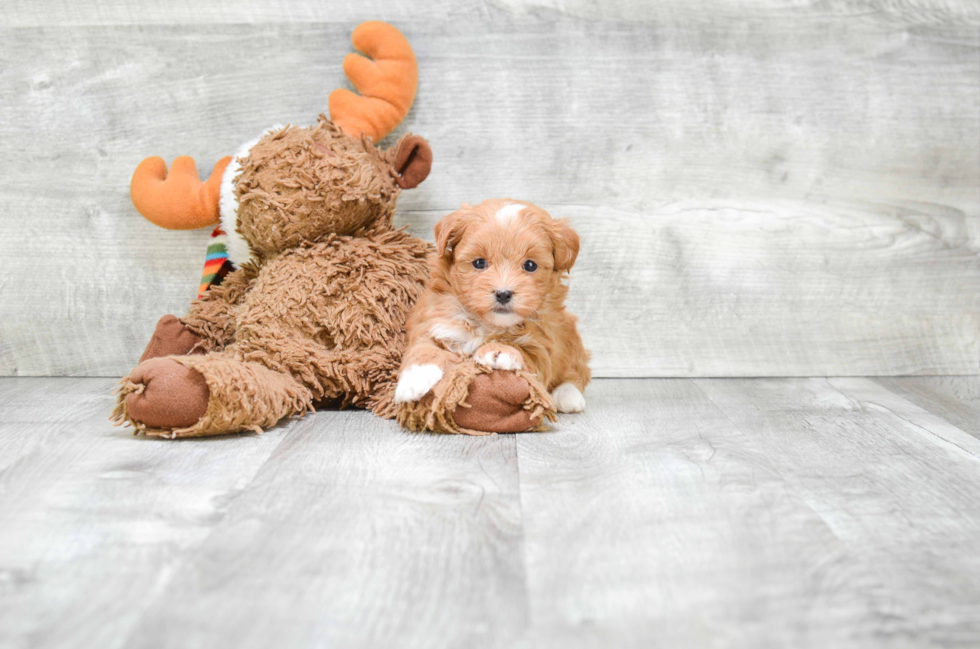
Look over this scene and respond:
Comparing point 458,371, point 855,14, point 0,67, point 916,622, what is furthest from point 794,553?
point 0,67

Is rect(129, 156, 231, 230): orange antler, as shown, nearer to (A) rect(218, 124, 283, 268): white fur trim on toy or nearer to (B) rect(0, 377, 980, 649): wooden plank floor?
(A) rect(218, 124, 283, 268): white fur trim on toy

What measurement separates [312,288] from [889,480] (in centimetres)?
104

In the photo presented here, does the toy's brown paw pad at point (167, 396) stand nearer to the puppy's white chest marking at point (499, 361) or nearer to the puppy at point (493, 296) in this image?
the puppy at point (493, 296)

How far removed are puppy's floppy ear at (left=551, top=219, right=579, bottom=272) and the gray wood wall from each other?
447 millimetres

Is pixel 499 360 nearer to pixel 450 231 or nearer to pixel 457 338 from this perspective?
pixel 457 338

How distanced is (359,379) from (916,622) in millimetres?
998

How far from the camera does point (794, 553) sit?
900 mm

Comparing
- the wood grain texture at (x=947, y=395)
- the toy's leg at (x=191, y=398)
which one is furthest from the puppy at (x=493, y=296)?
the wood grain texture at (x=947, y=395)

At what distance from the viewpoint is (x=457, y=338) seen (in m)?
1.40

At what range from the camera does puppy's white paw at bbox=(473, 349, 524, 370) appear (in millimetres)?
1318

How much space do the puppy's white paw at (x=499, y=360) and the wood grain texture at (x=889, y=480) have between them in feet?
1.45

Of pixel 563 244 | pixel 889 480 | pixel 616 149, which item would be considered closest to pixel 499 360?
pixel 563 244

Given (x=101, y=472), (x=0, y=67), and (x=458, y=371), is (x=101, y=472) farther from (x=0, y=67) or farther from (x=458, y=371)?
(x=0, y=67)

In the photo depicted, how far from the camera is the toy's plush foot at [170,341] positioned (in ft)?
5.11
